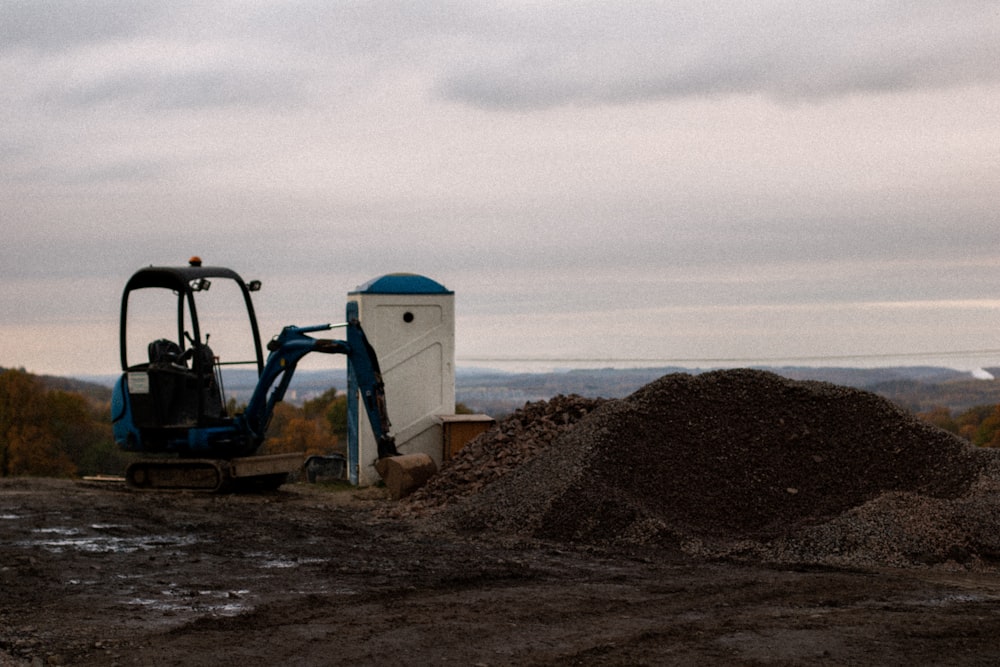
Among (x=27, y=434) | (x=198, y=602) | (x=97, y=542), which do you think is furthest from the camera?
(x=27, y=434)

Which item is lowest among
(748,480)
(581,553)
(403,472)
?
(581,553)


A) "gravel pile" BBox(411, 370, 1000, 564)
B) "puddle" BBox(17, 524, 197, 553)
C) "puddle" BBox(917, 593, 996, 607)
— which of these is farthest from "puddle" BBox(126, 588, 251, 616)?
"puddle" BBox(917, 593, 996, 607)

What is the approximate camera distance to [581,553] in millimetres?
12195

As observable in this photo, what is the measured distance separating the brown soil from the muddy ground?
31 mm

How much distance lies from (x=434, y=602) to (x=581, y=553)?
3095 mm

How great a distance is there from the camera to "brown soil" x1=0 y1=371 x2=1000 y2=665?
7988 millimetres

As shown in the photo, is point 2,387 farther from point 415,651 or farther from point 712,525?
point 415,651

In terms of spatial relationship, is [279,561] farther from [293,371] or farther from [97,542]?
[293,371]

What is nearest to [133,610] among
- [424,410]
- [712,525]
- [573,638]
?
[573,638]

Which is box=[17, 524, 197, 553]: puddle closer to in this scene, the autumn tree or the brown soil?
the brown soil

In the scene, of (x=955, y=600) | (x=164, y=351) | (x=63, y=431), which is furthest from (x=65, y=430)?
(x=955, y=600)

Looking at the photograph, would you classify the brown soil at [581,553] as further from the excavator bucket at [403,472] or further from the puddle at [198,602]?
the excavator bucket at [403,472]

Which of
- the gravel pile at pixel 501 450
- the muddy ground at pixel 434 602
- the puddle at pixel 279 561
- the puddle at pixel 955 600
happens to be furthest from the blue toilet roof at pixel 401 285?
the puddle at pixel 955 600

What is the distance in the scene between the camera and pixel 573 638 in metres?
8.01
